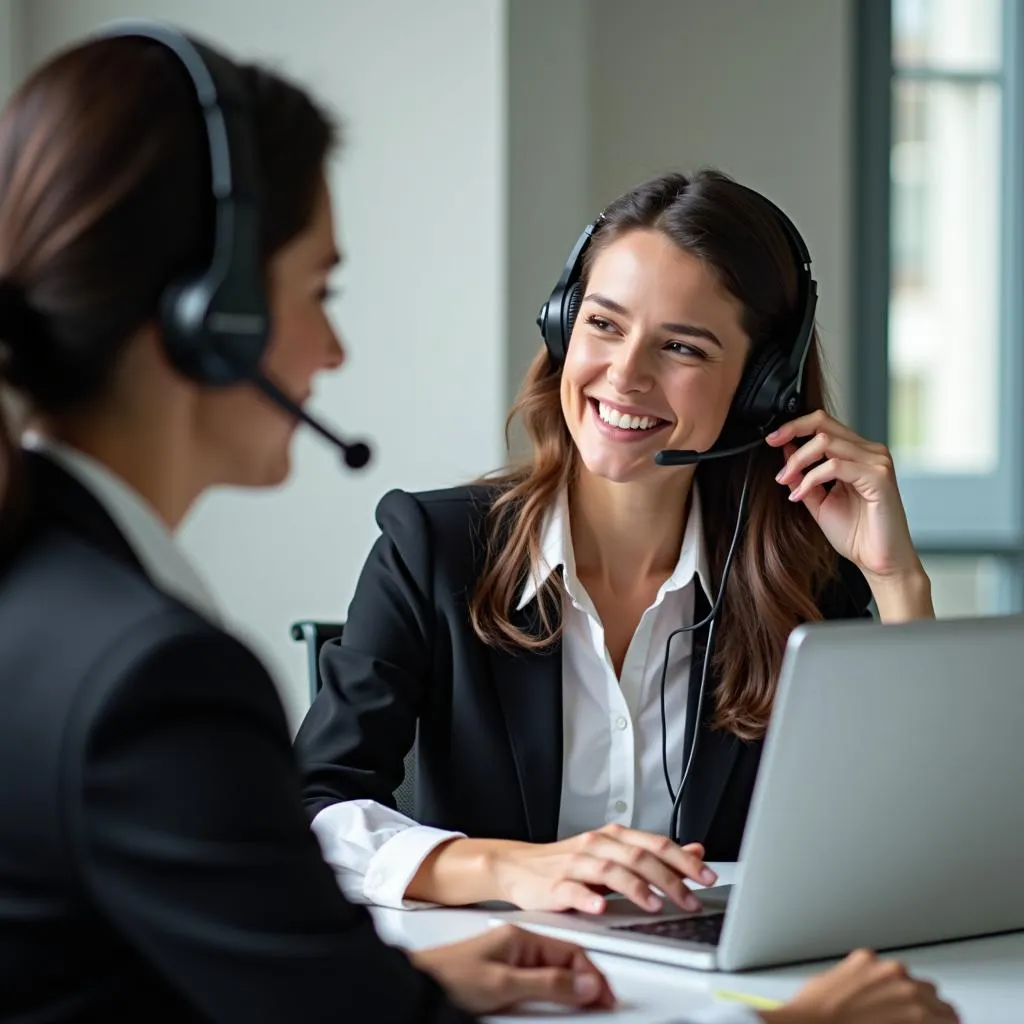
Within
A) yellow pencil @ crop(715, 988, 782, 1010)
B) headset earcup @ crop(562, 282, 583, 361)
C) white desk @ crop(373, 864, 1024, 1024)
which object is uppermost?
headset earcup @ crop(562, 282, 583, 361)

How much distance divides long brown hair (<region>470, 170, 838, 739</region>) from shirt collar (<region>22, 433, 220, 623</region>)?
84 cm

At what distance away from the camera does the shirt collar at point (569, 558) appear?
182 cm

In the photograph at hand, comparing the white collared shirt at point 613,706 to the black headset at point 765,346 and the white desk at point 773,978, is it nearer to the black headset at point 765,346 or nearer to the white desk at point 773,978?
the black headset at point 765,346

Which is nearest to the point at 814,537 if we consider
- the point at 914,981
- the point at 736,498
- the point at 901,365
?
the point at 736,498

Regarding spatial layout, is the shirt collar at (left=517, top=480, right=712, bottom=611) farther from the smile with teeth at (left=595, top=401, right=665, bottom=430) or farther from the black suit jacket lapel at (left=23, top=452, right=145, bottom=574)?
the black suit jacket lapel at (left=23, top=452, right=145, bottom=574)

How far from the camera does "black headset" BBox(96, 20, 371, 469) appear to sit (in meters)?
0.91

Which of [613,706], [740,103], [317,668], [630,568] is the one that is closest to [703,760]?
[613,706]

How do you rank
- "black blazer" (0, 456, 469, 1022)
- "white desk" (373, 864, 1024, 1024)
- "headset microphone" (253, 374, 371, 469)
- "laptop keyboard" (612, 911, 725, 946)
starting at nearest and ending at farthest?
"black blazer" (0, 456, 469, 1022), "headset microphone" (253, 374, 371, 469), "white desk" (373, 864, 1024, 1024), "laptop keyboard" (612, 911, 725, 946)

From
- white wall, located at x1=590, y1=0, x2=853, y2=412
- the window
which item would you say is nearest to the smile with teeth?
white wall, located at x1=590, y1=0, x2=853, y2=412

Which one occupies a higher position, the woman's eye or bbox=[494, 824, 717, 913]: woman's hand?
the woman's eye

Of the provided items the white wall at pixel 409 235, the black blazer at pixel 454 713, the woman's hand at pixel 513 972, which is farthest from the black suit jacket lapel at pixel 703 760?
the white wall at pixel 409 235

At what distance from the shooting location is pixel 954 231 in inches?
137

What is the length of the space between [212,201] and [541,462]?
1.04 m

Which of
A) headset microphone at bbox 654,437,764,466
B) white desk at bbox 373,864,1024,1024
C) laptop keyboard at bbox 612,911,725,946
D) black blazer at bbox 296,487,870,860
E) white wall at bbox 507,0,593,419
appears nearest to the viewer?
white desk at bbox 373,864,1024,1024
